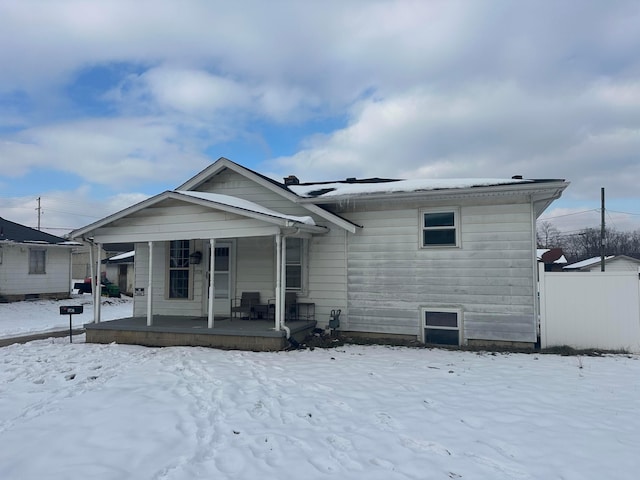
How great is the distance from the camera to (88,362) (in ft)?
24.1

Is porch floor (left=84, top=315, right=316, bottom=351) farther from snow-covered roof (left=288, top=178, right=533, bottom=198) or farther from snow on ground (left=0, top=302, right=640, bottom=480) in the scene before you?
snow-covered roof (left=288, top=178, right=533, bottom=198)

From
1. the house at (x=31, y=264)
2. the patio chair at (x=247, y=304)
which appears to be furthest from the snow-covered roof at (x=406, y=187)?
the house at (x=31, y=264)

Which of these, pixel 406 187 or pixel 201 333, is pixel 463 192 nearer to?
pixel 406 187

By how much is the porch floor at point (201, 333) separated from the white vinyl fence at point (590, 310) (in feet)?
16.5


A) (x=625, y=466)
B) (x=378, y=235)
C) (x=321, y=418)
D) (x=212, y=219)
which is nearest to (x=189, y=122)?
(x=212, y=219)

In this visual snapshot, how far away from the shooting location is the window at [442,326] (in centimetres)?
896

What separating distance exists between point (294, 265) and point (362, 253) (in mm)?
1713

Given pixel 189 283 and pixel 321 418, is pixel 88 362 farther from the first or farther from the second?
pixel 321 418

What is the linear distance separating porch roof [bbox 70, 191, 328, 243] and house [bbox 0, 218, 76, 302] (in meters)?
11.0

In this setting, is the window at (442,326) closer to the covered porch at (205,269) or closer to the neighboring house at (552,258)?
the covered porch at (205,269)

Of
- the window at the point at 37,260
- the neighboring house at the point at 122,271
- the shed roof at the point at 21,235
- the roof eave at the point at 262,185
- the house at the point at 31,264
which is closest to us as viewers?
the roof eave at the point at 262,185

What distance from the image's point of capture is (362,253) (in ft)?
31.9

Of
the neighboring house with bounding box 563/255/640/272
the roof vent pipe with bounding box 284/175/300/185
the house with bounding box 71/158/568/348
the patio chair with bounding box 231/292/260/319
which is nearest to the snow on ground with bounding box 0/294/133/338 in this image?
the house with bounding box 71/158/568/348

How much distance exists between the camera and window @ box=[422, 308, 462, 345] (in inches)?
353
